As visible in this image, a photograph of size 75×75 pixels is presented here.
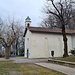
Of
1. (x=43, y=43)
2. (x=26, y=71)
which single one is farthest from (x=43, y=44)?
(x=26, y=71)

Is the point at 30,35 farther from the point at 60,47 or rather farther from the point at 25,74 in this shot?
the point at 25,74

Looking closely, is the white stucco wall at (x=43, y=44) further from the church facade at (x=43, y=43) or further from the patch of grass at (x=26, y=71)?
the patch of grass at (x=26, y=71)

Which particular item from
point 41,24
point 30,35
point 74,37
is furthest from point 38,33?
point 41,24

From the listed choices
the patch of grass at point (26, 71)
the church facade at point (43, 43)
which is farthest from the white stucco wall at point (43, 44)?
the patch of grass at point (26, 71)

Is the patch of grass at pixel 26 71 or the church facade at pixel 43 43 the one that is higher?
the church facade at pixel 43 43

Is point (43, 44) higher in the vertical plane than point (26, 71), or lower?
higher

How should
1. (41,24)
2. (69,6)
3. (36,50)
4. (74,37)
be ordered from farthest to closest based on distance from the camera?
(41,24) → (74,37) → (36,50) → (69,6)

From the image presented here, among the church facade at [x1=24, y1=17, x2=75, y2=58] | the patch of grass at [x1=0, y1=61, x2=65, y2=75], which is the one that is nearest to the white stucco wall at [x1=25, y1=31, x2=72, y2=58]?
the church facade at [x1=24, y1=17, x2=75, y2=58]

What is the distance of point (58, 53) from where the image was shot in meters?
49.0

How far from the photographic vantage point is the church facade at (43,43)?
46.8m

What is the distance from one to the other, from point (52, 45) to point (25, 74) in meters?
36.3

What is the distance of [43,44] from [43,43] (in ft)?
0.84

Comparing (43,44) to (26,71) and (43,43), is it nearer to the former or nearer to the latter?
(43,43)

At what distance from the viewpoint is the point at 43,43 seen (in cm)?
4781
